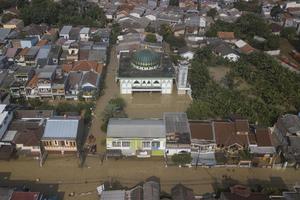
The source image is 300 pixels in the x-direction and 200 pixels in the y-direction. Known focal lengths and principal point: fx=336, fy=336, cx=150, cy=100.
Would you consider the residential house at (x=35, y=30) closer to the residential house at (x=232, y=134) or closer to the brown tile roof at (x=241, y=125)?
the residential house at (x=232, y=134)

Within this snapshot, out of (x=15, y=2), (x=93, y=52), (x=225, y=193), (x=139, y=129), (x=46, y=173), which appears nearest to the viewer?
(x=225, y=193)

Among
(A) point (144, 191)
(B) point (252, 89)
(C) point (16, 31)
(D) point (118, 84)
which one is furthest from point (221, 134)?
(C) point (16, 31)

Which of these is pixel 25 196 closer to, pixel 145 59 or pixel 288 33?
pixel 145 59

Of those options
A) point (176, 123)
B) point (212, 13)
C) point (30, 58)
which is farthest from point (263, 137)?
point (212, 13)

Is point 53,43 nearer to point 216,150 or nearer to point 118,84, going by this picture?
point 118,84

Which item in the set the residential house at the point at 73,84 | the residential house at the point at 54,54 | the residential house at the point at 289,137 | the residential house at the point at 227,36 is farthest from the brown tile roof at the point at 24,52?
the residential house at the point at 289,137

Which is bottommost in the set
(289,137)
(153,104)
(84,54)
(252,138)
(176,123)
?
(153,104)
